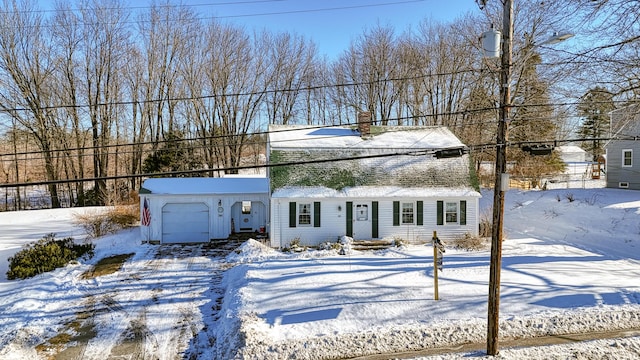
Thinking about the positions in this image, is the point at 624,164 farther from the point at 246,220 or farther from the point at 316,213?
the point at 246,220

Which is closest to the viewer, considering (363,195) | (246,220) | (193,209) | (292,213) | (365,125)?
(292,213)

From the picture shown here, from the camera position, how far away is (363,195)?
17.4 metres

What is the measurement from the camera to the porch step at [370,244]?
16.7 m

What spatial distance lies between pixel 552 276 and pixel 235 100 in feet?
102

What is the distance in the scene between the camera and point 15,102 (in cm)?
2838

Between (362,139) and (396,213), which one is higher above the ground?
(362,139)

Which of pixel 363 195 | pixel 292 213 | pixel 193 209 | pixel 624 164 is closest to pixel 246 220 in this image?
pixel 193 209

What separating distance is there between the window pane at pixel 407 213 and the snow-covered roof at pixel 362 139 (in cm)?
299

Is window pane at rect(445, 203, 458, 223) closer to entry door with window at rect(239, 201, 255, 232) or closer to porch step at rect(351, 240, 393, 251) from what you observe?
porch step at rect(351, 240, 393, 251)

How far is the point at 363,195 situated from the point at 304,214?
293 cm

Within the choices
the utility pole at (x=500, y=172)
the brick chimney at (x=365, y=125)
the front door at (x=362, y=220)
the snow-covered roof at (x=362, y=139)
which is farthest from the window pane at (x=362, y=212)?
the utility pole at (x=500, y=172)

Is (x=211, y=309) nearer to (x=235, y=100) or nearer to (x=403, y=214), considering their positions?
(x=403, y=214)

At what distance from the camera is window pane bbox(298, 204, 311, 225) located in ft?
57.3

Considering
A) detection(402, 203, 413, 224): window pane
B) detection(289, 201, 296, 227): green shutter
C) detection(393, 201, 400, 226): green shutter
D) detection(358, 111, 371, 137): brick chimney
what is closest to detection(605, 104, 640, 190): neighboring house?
detection(402, 203, 413, 224): window pane
